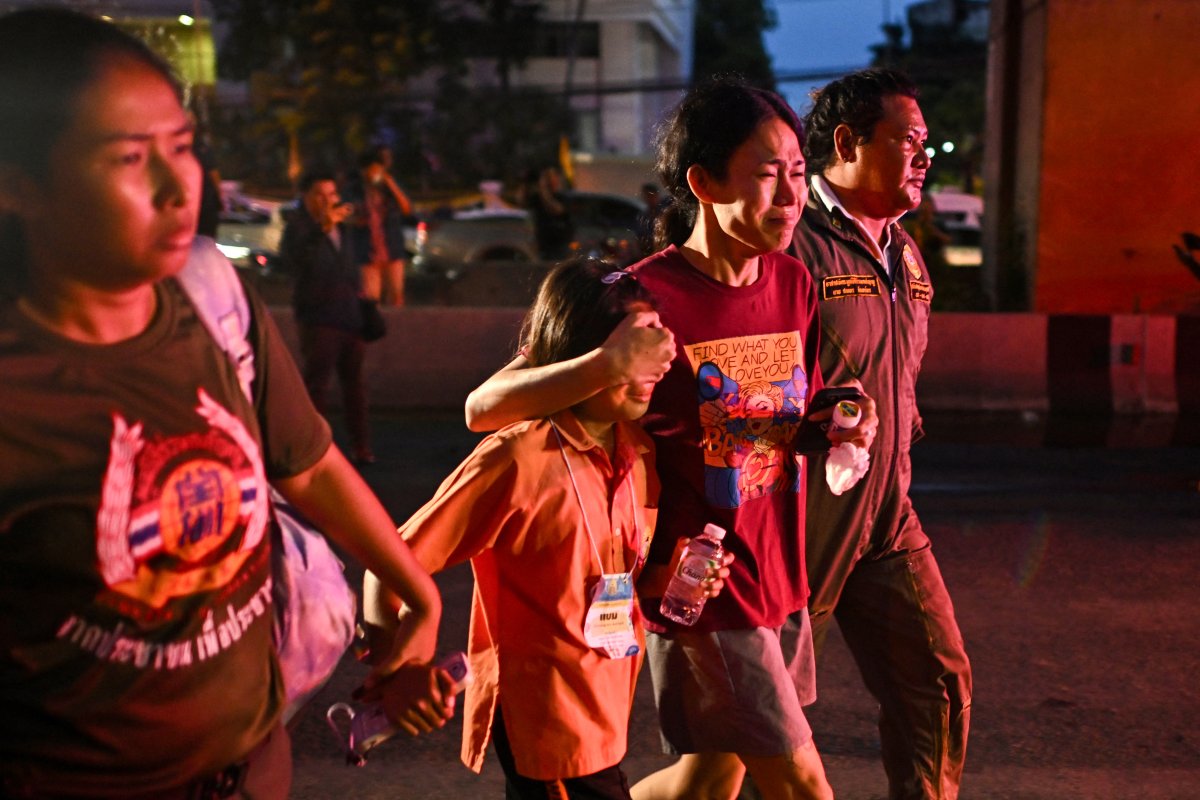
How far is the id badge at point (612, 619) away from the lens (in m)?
2.70

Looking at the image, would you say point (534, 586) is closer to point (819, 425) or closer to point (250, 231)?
point (819, 425)

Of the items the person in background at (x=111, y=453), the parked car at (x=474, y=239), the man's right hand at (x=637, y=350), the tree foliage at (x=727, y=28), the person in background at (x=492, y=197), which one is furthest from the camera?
the tree foliage at (x=727, y=28)

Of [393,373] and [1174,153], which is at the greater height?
[1174,153]

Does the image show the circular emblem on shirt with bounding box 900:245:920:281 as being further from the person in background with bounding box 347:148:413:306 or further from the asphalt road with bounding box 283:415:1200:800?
the person in background with bounding box 347:148:413:306

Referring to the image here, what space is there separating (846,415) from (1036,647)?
291 centimetres

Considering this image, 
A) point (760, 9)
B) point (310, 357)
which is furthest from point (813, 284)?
point (760, 9)

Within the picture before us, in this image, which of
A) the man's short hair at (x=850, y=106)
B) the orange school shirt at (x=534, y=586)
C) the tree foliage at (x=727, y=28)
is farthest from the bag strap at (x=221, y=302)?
the tree foliage at (x=727, y=28)

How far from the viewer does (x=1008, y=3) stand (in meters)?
14.7

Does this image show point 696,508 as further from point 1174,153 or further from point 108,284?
point 1174,153

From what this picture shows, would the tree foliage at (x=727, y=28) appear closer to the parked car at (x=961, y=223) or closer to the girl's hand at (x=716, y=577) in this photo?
the parked car at (x=961, y=223)

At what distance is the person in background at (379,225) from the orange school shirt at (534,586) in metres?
9.75

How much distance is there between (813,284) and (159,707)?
2015mm

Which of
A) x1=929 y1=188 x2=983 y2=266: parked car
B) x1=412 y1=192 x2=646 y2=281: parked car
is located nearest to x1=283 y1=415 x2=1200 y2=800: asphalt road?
x1=412 y1=192 x2=646 y2=281: parked car

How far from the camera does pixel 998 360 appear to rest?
11906mm
